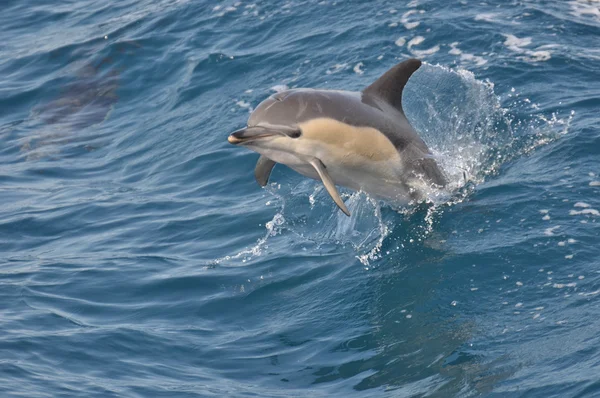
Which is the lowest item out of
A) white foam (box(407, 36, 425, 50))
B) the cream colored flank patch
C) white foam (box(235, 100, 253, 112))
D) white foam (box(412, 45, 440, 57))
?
white foam (box(235, 100, 253, 112))

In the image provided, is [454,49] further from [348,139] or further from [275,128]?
[275,128]

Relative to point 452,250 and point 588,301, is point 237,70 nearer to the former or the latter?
point 452,250

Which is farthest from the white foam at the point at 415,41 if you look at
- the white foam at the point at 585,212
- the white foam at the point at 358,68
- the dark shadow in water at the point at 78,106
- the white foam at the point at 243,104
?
the white foam at the point at 585,212

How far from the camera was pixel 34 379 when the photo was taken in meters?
7.29

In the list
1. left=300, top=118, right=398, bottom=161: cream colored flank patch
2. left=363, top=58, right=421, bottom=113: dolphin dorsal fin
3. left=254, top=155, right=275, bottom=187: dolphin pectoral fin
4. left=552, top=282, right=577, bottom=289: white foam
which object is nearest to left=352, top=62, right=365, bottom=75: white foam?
left=363, top=58, right=421, bottom=113: dolphin dorsal fin

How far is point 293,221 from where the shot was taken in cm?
1082

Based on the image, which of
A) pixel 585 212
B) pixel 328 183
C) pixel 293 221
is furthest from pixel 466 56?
pixel 328 183

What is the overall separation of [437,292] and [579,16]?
770 cm

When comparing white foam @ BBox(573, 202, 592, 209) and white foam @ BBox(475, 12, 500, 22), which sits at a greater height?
white foam @ BBox(475, 12, 500, 22)

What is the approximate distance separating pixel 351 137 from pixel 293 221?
227cm

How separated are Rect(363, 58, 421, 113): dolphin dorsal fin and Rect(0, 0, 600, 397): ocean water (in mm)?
1312

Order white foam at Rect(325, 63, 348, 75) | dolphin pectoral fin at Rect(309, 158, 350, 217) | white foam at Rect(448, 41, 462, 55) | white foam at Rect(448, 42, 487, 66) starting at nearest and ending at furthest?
dolphin pectoral fin at Rect(309, 158, 350, 217), white foam at Rect(448, 42, 487, 66), white foam at Rect(448, 41, 462, 55), white foam at Rect(325, 63, 348, 75)

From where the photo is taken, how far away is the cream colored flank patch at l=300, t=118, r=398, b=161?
850 centimetres

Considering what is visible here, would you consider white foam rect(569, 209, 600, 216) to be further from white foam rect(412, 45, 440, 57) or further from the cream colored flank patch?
white foam rect(412, 45, 440, 57)
